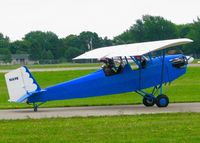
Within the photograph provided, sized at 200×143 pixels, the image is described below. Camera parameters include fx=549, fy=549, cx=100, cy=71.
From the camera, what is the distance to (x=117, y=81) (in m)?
20.2

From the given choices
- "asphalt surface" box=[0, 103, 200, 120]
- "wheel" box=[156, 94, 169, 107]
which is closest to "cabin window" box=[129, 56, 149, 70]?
"wheel" box=[156, 94, 169, 107]

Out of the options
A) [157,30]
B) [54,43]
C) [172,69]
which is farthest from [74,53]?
[172,69]

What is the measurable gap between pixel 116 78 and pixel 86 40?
115729 mm

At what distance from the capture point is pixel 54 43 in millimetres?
138250

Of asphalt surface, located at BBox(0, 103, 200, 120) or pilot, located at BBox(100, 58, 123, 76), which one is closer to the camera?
asphalt surface, located at BBox(0, 103, 200, 120)

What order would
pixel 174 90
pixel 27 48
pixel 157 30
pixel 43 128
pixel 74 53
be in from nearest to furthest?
1. pixel 43 128
2. pixel 174 90
3. pixel 157 30
4. pixel 74 53
5. pixel 27 48

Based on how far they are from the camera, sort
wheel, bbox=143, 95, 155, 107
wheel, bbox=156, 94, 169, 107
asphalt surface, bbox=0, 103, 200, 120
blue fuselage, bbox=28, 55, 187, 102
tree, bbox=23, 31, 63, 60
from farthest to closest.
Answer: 1. tree, bbox=23, 31, 63, 60
2. wheel, bbox=143, 95, 155, 107
3. wheel, bbox=156, 94, 169, 107
4. blue fuselage, bbox=28, 55, 187, 102
5. asphalt surface, bbox=0, 103, 200, 120

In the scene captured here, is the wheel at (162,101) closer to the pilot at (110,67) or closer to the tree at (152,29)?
the pilot at (110,67)

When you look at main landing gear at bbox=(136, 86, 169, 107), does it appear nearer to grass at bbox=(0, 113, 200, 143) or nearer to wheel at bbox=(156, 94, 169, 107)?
wheel at bbox=(156, 94, 169, 107)

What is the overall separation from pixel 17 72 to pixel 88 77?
8.72 ft

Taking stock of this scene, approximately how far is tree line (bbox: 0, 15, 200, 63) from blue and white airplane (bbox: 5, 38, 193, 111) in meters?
90.5

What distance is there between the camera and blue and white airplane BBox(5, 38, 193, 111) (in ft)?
62.0

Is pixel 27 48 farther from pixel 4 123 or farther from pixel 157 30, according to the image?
pixel 4 123

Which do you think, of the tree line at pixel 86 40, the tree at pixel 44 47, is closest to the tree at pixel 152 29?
the tree line at pixel 86 40
